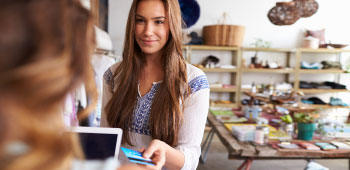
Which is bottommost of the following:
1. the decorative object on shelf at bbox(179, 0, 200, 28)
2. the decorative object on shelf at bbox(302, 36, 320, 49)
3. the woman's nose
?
the woman's nose

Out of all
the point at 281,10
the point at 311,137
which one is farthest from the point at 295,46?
the point at 311,137

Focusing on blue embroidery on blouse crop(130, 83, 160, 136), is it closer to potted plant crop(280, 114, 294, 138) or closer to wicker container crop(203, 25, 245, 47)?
potted plant crop(280, 114, 294, 138)

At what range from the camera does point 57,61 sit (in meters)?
0.32

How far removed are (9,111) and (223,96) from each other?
5800mm

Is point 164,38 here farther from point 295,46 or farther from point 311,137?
point 295,46

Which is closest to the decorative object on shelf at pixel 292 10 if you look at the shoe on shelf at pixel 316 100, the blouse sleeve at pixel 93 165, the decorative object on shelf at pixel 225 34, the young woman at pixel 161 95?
the decorative object on shelf at pixel 225 34

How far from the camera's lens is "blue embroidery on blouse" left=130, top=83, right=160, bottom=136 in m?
1.37

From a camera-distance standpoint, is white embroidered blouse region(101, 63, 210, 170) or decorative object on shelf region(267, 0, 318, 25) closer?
white embroidered blouse region(101, 63, 210, 170)

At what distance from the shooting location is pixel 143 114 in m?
1.38

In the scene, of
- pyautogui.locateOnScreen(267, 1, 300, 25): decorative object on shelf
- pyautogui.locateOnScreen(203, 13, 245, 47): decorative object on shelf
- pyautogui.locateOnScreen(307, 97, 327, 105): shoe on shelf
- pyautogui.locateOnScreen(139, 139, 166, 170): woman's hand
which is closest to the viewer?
pyautogui.locateOnScreen(139, 139, 166, 170): woman's hand

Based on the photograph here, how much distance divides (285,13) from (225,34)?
65.6 inches

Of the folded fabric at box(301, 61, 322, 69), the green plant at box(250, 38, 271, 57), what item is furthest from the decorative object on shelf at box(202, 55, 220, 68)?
the folded fabric at box(301, 61, 322, 69)

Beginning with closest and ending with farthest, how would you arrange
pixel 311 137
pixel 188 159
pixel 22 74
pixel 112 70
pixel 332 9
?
pixel 22 74, pixel 188 159, pixel 112 70, pixel 311 137, pixel 332 9

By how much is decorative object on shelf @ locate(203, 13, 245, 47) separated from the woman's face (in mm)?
4039
